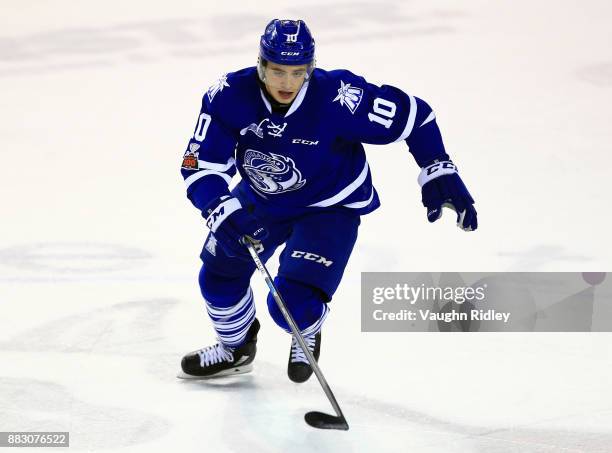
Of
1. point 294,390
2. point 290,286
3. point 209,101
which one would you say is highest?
point 209,101

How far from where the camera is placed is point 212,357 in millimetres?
4234

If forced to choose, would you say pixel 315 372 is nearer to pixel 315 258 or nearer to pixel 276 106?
pixel 315 258

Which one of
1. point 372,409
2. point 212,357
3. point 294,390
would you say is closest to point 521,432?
point 372,409

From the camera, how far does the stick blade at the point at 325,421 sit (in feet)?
11.9

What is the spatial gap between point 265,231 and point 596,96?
11.5 ft

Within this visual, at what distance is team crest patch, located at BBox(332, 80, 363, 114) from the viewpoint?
3.81 m

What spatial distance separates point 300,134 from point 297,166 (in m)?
0.12

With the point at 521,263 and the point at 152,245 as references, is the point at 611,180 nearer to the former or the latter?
the point at 521,263

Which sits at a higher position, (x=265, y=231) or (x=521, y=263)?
(x=265, y=231)

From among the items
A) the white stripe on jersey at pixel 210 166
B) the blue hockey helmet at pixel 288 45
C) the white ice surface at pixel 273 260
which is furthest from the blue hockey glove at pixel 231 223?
the white ice surface at pixel 273 260

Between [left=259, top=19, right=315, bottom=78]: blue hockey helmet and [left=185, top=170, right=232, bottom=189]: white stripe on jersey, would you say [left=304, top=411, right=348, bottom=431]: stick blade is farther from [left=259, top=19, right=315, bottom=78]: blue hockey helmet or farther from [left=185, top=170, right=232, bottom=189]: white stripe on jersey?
[left=259, top=19, right=315, bottom=78]: blue hockey helmet

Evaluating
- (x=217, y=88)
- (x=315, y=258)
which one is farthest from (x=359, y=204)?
(x=217, y=88)

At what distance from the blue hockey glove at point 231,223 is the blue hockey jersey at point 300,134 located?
57 mm

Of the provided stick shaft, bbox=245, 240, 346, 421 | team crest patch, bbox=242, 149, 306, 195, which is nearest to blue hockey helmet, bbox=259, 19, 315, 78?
team crest patch, bbox=242, 149, 306, 195
